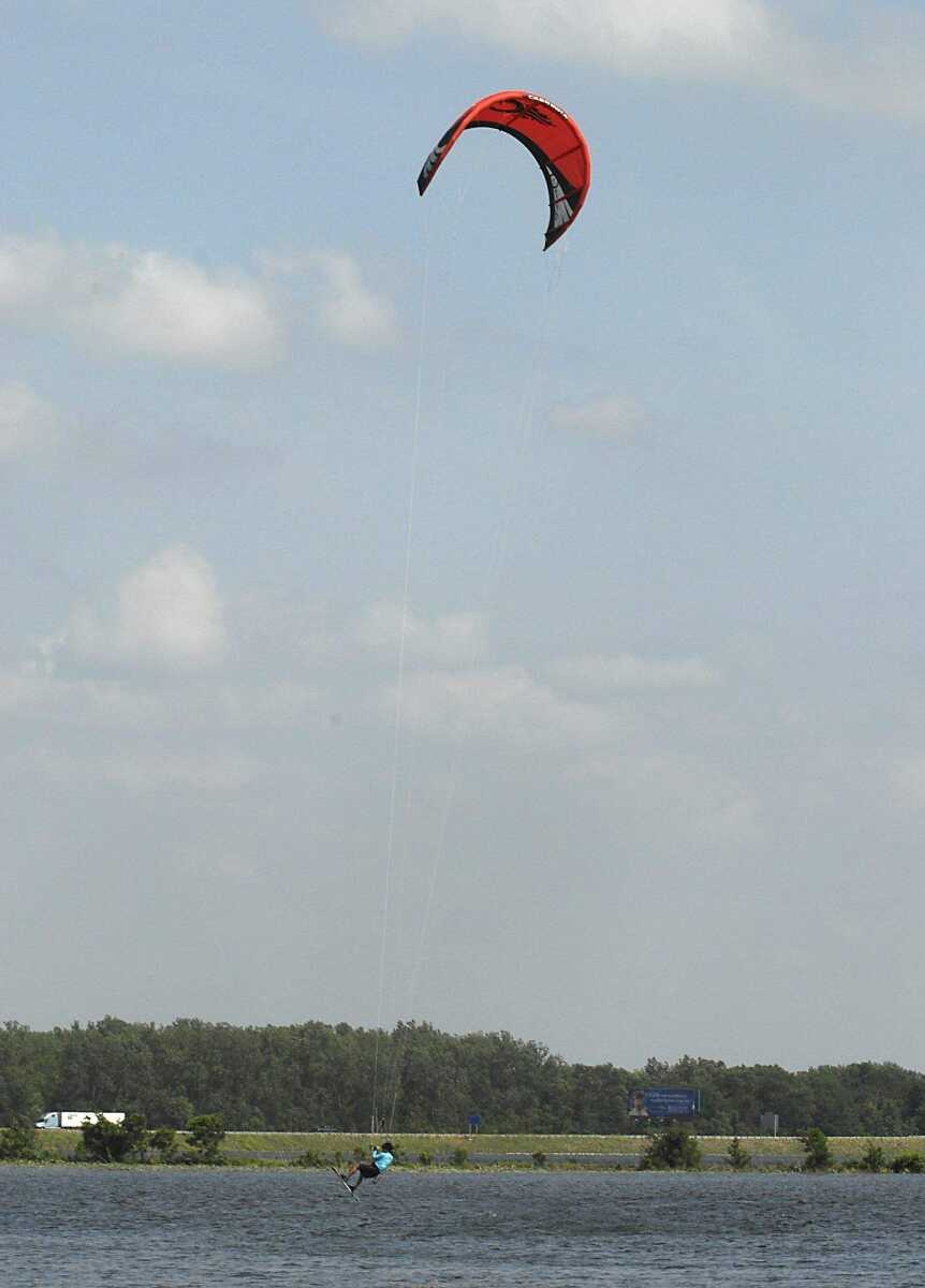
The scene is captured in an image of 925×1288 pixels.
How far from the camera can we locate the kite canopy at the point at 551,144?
132ft

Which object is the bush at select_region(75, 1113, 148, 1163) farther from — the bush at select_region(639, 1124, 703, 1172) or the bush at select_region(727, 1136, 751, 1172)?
the bush at select_region(727, 1136, 751, 1172)

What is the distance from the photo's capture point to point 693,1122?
164125 mm

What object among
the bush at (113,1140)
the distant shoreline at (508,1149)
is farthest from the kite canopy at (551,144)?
the distant shoreline at (508,1149)

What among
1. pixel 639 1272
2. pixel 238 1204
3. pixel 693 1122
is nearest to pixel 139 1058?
pixel 693 1122

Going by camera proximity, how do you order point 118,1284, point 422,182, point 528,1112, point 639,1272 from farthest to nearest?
point 528,1112, point 639,1272, point 118,1284, point 422,182

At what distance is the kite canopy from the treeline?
124525mm

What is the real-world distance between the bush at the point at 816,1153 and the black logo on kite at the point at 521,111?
10421cm

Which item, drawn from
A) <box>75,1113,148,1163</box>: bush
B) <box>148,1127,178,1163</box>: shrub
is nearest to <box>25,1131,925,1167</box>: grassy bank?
<box>148,1127,178,1163</box>: shrub

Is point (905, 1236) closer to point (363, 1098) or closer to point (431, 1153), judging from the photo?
point (431, 1153)

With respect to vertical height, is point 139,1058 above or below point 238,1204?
above

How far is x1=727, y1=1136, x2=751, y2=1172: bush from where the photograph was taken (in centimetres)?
13562

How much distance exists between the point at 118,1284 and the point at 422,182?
81.6 ft

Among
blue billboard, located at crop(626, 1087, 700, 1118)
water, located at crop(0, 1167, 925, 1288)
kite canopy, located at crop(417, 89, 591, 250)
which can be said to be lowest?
water, located at crop(0, 1167, 925, 1288)

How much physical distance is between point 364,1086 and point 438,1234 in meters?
110
